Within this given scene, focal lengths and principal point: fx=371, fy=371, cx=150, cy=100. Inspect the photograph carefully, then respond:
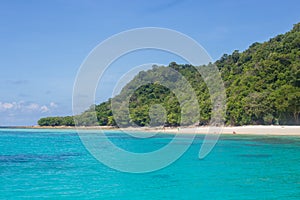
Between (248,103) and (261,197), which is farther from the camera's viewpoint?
(248,103)

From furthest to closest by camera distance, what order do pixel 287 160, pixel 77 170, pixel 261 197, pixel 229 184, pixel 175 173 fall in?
1. pixel 287 160
2. pixel 77 170
3. pixel 175 173
4. pixel 229 184
5. pixel 261 197

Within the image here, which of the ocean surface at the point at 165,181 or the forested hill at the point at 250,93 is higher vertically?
the forested hill at the point at 250,93

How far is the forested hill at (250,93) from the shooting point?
52156 mm

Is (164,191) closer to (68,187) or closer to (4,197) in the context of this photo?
(68,187)

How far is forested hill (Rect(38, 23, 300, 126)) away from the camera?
5216cm

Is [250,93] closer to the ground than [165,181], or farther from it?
farther from it

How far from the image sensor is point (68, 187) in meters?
14.3

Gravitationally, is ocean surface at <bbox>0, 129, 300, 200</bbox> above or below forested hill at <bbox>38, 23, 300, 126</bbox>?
below

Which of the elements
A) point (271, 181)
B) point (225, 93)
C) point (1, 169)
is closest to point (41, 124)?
point (225, 93)

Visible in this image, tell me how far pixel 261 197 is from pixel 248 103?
4524 centimetres

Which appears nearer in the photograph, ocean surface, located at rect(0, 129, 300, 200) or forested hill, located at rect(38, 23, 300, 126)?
ocean surface, located at rect(0, 129, 300, 200)

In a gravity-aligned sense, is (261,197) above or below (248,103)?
below

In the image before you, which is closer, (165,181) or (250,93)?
(165,181)

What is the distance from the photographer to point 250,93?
57250mm
